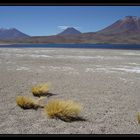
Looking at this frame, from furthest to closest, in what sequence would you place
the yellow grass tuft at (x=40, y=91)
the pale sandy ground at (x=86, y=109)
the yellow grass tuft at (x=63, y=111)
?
the yellow grass tuft at (x=40, y=91)
the yellow grass tuft at (x=63, y=111)
the pale sandy ground at (x=86, y=109)

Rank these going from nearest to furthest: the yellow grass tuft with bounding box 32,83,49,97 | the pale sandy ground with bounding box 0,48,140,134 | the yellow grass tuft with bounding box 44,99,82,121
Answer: the pale sandy ground with bounding box 0,48,140,134, the yellow grass tuft with bounding box 44,99,82,121, the yellow grass tuft with bounding box 32,83,49,97

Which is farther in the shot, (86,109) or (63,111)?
(86,109)

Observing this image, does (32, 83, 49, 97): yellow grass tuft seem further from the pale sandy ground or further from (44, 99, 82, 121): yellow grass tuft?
(44, 99, 82, 121): yellow grass tuft

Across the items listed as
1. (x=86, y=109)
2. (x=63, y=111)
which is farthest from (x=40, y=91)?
(x=63, y=111)

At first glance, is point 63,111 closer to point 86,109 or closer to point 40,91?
point 86,109

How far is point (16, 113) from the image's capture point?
5406mm

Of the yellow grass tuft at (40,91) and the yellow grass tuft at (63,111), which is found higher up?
the yellow grass tuft at (63,111)

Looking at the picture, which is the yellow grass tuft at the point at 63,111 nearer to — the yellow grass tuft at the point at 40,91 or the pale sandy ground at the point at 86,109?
the pale sandy ground at the point at 86,109

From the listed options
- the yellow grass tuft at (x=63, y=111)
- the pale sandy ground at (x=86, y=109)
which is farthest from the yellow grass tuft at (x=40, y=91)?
the yellow grass tuft at (x=63, y=111)

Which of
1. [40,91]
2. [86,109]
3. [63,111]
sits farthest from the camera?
[40,91]

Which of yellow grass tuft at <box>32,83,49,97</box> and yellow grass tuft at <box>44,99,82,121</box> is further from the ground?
yellow grass tuft at <box>44,99,82,121</box>

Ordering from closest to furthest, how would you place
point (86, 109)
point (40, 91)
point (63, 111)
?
point (63, 111) → point (86, 109) → point (40, 91)

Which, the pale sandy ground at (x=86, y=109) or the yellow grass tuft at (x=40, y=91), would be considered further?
the yellow grass tuft at (x=40, y=91)

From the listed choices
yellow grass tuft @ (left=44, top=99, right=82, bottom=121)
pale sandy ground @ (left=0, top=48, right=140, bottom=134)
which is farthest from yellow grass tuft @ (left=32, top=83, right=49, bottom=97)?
yellow grass tuft @ (left=44, top=99, right=82, bottom=121)
